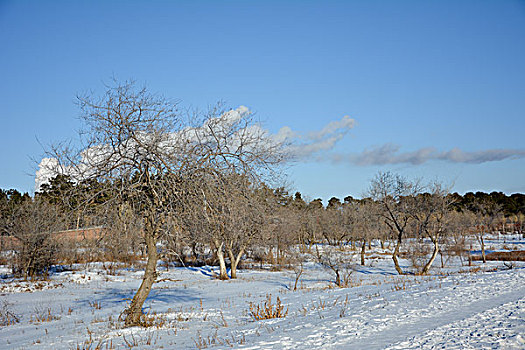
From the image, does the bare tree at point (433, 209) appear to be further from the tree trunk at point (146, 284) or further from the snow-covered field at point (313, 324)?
the tree trunk at point (146, 284)

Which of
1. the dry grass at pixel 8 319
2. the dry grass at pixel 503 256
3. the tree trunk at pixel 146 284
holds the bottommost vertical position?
the dry grass at pixel 503 256

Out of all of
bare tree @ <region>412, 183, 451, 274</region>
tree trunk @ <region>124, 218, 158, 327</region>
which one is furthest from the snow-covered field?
bare tree @ <region>412, 183, 451, 274</region>

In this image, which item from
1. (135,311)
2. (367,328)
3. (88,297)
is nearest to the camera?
(367,328)

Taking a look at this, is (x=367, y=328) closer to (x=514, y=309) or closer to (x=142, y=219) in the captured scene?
(x=514, y=309)

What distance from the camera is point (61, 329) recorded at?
1259 centimetres

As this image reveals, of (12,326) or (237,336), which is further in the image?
(12,326)

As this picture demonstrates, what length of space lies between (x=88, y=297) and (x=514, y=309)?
1967 centimetres

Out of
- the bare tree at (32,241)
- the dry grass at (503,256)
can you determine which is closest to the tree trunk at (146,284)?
the bare tree at (32,241)

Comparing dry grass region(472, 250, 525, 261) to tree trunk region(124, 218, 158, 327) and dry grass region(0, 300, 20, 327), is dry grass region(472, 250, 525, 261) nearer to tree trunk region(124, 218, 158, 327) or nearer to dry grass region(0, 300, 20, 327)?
tree trunk region(124, 218, 158, 327)

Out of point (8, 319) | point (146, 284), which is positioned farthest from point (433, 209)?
point (8, 319)

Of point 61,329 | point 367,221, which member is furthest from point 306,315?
point 367,221

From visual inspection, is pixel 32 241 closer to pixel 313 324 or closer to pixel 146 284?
pixel 146 284

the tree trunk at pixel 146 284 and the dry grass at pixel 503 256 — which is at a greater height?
the tree trunk at pixel 146 284

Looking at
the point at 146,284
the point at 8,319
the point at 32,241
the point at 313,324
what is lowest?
the point at 8,319
